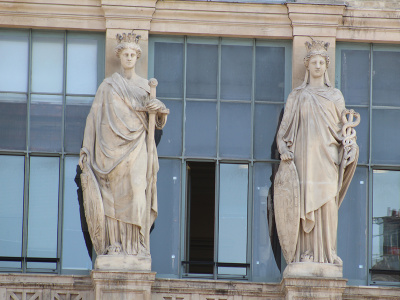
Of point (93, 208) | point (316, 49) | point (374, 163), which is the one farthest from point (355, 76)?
point (93, 208)

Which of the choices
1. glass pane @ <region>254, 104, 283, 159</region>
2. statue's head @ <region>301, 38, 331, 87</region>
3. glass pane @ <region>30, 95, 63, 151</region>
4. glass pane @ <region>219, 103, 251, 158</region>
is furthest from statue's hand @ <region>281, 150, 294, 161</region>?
glass pane @ <region>30, 95, 63, 151</region>

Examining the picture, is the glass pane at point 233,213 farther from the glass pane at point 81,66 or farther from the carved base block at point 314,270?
the glass pane at point 81,66

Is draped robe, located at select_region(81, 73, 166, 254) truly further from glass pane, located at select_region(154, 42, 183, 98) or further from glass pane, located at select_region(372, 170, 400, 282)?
glass pane, located at select_region(372, 170, 400, 282)

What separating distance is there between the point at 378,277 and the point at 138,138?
482 cm

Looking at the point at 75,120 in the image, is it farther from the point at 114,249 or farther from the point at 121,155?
the point at 114,249

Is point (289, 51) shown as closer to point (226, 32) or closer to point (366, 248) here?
point (226, 32)

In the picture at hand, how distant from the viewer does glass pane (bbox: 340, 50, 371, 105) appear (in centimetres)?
2994

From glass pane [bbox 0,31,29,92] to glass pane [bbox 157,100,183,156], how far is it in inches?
100

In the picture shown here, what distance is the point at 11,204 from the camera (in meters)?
29.3

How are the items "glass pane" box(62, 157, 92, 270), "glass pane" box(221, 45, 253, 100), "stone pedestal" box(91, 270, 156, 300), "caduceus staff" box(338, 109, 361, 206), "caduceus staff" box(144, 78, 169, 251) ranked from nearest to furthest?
"stone pedestal" box(91, 270, 156, 300), "caduceus staff" box(144, 78, 169, 251), "caduceus staff" box(338, 109, 361, 206), "glass pane" box(62, 157, 92, 270), "glass pane" box(221, 45, 253, 100)

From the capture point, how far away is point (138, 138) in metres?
28.7

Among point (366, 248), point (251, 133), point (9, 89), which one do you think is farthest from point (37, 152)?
point (366, 248)

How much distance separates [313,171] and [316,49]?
2251mm

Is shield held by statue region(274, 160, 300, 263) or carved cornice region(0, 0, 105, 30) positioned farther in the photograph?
carved cornice region(0, 0, 105, 30)
